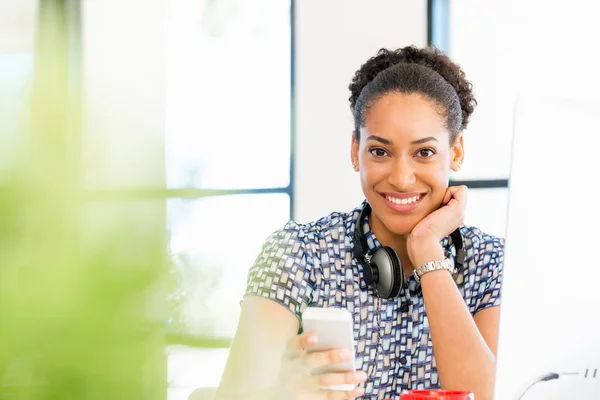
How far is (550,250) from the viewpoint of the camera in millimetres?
793

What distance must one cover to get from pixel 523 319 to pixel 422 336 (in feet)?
3.27

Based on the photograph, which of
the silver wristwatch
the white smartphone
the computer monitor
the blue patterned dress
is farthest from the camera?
the blue patterned dress

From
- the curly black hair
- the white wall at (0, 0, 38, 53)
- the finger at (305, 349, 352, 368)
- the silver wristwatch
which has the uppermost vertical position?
the curly black hair

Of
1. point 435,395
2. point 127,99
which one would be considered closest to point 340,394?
point 435,395

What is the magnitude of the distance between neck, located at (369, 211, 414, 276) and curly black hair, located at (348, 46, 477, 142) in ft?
0.82

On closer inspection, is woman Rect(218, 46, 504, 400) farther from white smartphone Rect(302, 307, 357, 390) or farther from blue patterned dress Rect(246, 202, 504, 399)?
white smartphone Rect(302, 307, 357, 390)

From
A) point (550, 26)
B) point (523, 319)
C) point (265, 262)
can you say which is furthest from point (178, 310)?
point (550, 26)

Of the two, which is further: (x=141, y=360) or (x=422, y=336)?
(x=422, y=336)

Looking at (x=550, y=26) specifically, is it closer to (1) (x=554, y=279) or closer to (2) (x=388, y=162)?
(2) (x=388, y=162)

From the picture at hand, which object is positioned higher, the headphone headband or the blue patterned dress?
the headphone headband

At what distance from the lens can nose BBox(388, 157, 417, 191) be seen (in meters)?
1.77

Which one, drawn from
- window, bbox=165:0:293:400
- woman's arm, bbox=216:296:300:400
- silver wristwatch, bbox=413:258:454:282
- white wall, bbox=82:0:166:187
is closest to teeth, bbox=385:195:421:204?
silver wristwatch, bbox=413:258:454:282

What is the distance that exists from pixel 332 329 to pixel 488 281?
0.86m

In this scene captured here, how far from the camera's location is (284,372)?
1.22 meters
